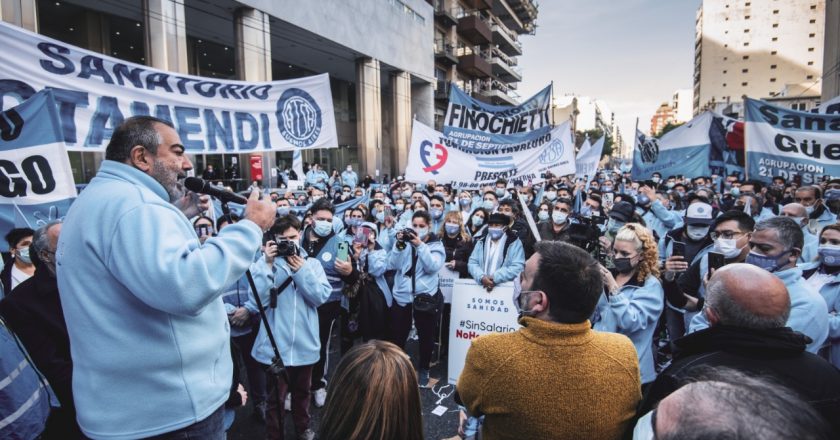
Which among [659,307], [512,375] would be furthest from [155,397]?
[659,307]

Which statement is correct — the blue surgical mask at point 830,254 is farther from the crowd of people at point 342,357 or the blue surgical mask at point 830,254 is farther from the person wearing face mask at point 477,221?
the person wearing face mask at point 477,221

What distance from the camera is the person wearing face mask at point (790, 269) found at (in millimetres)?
2566

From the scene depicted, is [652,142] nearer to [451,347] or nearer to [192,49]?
[451,347]

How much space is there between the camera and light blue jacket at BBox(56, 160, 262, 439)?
5.14 feet

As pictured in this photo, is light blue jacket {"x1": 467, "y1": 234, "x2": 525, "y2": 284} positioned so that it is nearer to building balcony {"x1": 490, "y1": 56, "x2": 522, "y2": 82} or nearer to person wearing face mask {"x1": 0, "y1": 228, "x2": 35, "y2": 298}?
person wearing face mask {"x1": 0, "y1": 228, "x2": 35, "y2": 298}

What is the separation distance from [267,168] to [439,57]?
82.5ft

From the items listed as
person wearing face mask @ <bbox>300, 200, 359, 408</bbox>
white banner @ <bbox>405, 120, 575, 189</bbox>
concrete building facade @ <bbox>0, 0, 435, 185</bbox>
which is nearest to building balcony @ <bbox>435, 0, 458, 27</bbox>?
concrete building facade @ <bbox>0, 0, 435, 185</bbox>

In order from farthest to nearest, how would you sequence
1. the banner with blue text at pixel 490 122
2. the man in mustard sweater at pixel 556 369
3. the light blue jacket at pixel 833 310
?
the banner with blue text at pixel 490 122 < the light blue jacket at pixel 833 310 < the man in mustard sweater at pixel 556 369

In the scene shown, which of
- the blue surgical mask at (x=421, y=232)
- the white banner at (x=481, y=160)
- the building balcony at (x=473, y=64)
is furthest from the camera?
the building balcony at (x=473, y=64)

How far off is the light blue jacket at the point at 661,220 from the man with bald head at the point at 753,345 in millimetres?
5363

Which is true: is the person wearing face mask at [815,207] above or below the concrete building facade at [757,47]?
below

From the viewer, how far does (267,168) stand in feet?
61.7

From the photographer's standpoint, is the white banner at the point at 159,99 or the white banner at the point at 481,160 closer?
the white banner at the point at 159,99

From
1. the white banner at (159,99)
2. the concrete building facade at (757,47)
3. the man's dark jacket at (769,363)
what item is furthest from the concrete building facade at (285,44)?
the concrete building facade at (757,47)
